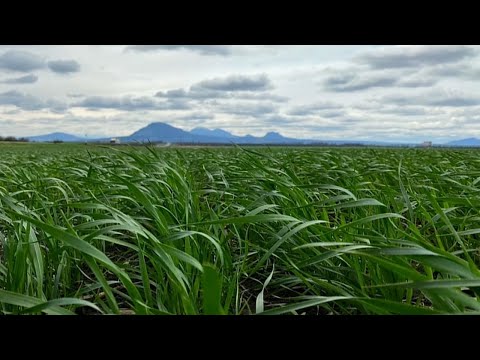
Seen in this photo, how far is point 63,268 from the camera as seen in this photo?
1350 millimetres
